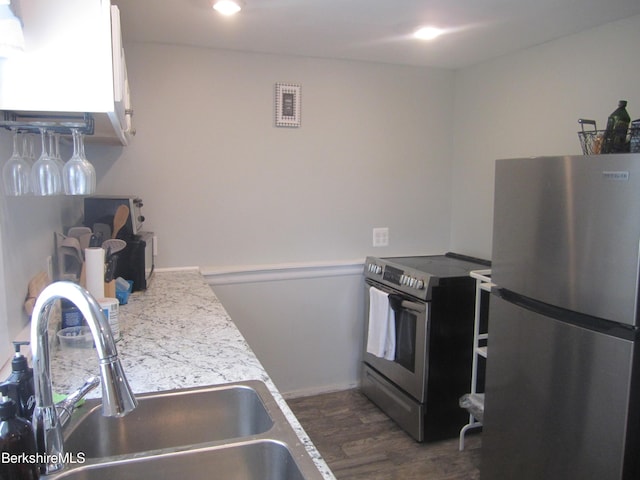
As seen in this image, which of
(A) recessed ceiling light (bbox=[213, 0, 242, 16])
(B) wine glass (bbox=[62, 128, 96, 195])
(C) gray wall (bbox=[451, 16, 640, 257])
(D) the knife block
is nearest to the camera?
(B) wine glass (bbox=[62, 128, 96, 195])

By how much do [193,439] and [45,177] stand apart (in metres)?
0.81

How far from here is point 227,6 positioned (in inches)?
81.6

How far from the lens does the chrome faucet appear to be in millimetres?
744

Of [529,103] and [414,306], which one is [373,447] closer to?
[414,306]

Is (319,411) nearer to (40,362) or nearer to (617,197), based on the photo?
(617,197)

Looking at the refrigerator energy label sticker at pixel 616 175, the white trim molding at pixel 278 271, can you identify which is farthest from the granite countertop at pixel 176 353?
the refrigerator energy label sticker at pixel 616 175

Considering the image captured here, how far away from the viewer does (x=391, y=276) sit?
2.93 metres

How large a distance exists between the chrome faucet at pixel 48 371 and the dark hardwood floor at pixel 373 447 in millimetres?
1760

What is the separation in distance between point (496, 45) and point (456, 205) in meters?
1.14

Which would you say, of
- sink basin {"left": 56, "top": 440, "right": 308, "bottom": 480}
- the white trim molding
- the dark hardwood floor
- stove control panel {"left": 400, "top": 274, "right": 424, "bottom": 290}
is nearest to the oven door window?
stove control panel {"left": 400, "top": 274, "right": 424, "bottom": 290}

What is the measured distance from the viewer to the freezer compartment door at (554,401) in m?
1.56

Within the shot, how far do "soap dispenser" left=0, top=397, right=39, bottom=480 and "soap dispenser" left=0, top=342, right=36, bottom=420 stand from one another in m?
0.04

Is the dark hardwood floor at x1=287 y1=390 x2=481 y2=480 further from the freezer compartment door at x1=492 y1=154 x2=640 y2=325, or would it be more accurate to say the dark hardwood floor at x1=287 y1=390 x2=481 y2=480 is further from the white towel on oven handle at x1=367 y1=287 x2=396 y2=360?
the freezer compartment door at x1=492 y1=154 x2=640 y2=325

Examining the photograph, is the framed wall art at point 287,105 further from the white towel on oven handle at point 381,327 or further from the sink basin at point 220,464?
the sink basin at point 220,464
